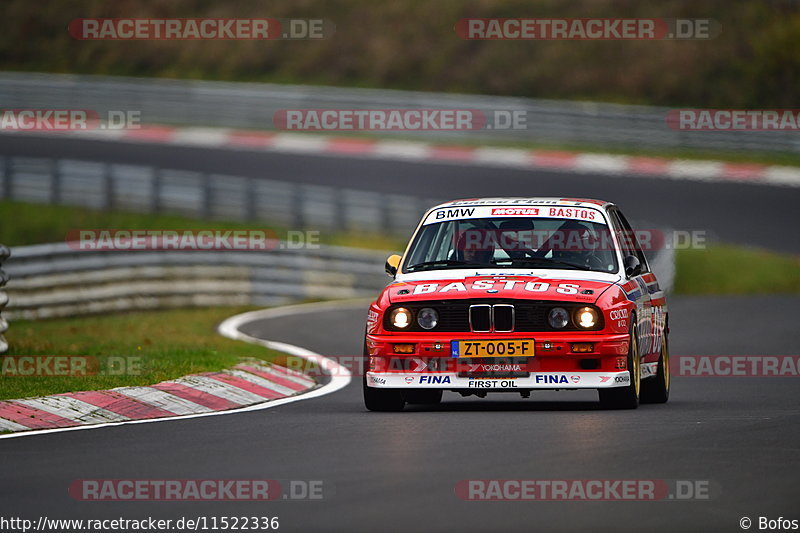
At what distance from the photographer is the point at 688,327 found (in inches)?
781

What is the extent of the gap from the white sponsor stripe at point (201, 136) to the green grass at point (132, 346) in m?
15.9

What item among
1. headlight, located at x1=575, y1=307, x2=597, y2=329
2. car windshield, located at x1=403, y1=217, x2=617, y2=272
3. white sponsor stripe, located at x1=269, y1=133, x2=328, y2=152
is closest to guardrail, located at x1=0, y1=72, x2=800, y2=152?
white sponsor stripe, located at x1=269, y1=133, x2=328, y2=152

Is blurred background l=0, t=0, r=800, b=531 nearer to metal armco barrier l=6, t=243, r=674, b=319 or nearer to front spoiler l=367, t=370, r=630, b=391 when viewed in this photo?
metal armco barrier l=6, t=243, r=674, b=319

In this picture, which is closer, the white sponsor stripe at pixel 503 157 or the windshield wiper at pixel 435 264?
the windshield wiper at pixel 435 264

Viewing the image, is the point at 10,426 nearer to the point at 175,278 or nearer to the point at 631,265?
the point at 631,265

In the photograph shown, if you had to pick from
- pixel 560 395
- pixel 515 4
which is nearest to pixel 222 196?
pixel 560 395

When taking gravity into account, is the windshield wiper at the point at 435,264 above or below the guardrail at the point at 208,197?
below

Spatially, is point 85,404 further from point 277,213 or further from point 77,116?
point 77,116

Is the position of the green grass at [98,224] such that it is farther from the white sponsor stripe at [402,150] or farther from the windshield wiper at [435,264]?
the windshield wiper at [435,264]

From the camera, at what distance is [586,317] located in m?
11.3

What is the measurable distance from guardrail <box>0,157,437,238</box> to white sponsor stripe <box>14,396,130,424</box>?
17.5 m

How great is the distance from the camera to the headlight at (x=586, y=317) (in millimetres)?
11250

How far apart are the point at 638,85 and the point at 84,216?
19591 mm

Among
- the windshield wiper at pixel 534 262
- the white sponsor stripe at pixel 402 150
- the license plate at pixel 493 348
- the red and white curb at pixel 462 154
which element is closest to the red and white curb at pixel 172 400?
the license plate at pixel 493 348
